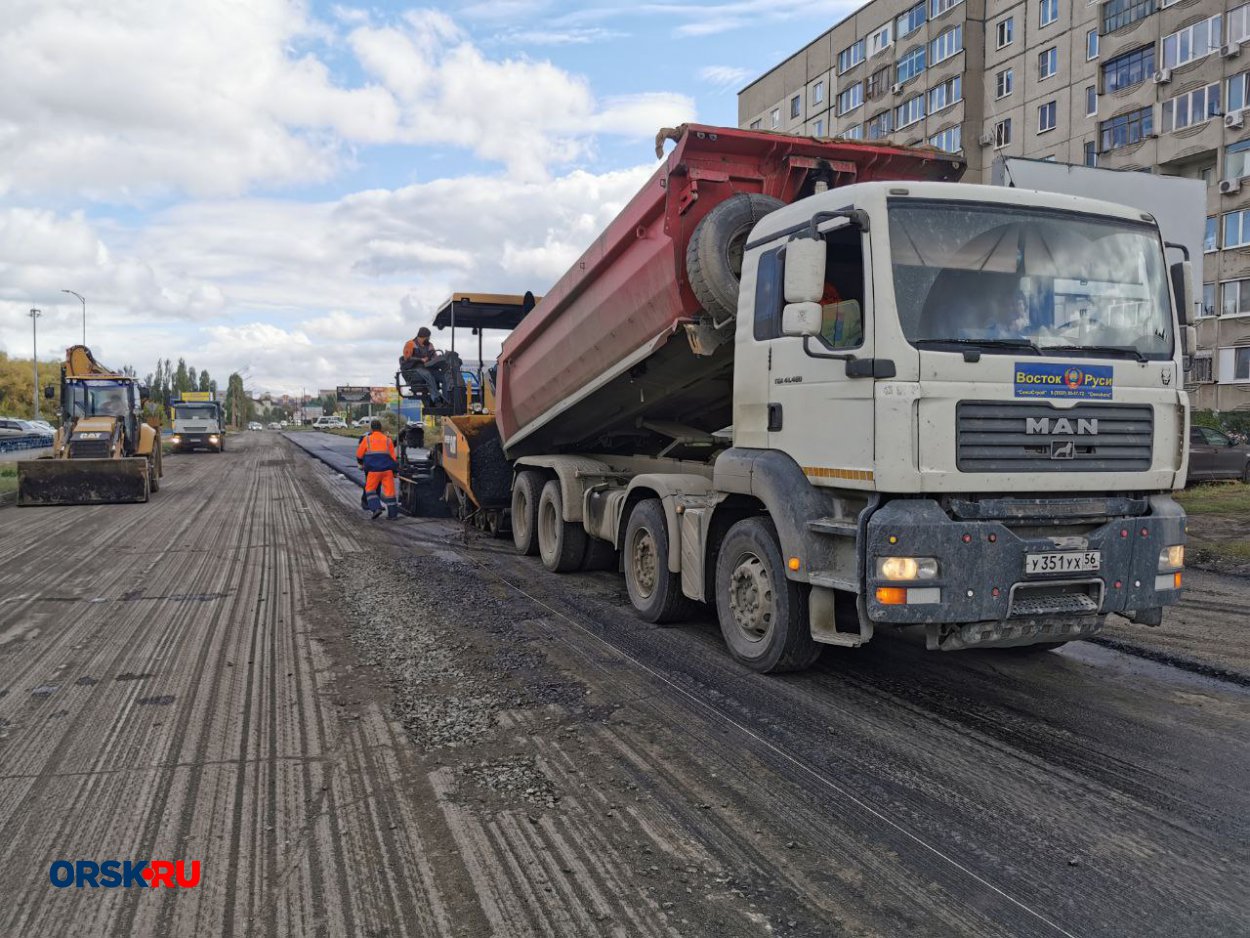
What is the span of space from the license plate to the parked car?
512 inches

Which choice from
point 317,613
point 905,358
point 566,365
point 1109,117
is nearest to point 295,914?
point 905,358

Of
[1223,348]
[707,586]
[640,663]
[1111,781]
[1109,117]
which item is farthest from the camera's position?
[1109,117]

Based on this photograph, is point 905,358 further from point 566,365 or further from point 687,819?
point 566,365

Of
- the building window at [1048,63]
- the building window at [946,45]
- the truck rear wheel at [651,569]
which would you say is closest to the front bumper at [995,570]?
the truck rear wheel at [651,569]

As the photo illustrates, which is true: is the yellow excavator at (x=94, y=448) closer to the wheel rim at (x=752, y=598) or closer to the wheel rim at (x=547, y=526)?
the wheel rim at (x=547, y=526)

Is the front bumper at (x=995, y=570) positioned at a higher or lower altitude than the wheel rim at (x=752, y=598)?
higher

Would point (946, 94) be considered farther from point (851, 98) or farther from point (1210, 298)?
point (1210, 298)

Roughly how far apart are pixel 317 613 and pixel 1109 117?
38.3 meters

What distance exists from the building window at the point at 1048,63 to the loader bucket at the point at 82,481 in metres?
37.8

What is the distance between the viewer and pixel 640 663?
6035mm

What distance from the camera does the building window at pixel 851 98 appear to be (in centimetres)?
4959

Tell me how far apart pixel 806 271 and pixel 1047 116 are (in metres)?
40.2

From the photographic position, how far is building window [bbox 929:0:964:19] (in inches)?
1671

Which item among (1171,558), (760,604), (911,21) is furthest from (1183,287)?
(911,21)
